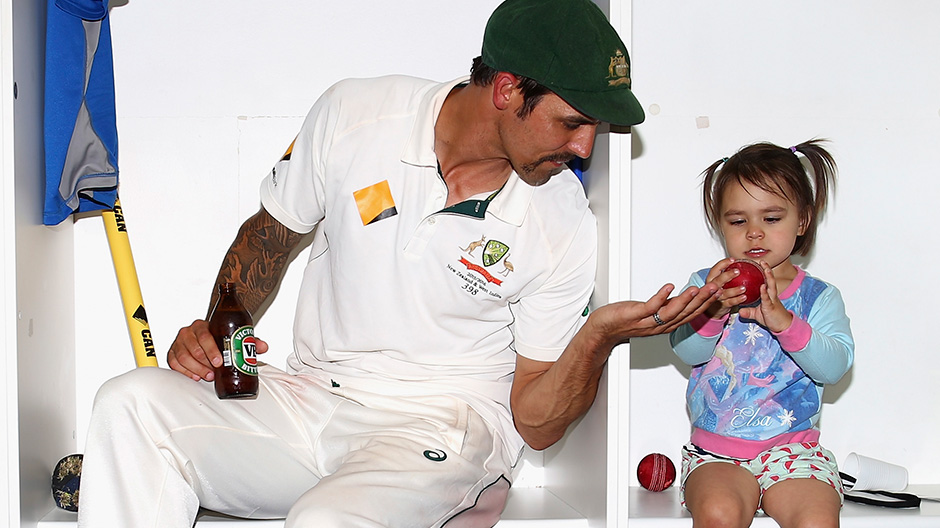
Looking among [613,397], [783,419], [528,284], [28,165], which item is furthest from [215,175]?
[783,419]

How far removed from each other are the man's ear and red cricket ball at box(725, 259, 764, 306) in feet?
1.57

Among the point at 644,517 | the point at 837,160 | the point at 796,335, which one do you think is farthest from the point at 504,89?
the point at 837,160

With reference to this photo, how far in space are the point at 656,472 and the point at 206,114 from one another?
4.16 ft

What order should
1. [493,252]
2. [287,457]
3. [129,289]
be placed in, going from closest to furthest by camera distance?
[287,457] → [493,252] → [129,289]

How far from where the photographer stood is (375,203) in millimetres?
1748

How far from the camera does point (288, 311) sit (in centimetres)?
220

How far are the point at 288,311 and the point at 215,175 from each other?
1.15ft

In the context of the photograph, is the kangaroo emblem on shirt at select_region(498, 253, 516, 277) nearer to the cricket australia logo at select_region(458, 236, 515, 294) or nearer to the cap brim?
the cricket australia logo at select_region(458, 236, 515, 294)

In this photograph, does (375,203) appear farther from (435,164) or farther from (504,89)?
(504,89)

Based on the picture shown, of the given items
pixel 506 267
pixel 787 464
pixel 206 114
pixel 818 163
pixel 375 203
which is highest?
pixel 206 114

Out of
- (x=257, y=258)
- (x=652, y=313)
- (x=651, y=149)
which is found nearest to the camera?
(x=652, y=313)

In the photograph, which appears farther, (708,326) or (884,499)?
(884,499)

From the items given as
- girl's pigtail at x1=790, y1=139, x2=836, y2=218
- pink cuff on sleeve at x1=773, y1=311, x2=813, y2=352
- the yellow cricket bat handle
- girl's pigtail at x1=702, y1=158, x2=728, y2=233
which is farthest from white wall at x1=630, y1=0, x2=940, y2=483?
the yellow cricket bat handle

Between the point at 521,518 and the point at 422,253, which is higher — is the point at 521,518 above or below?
below
